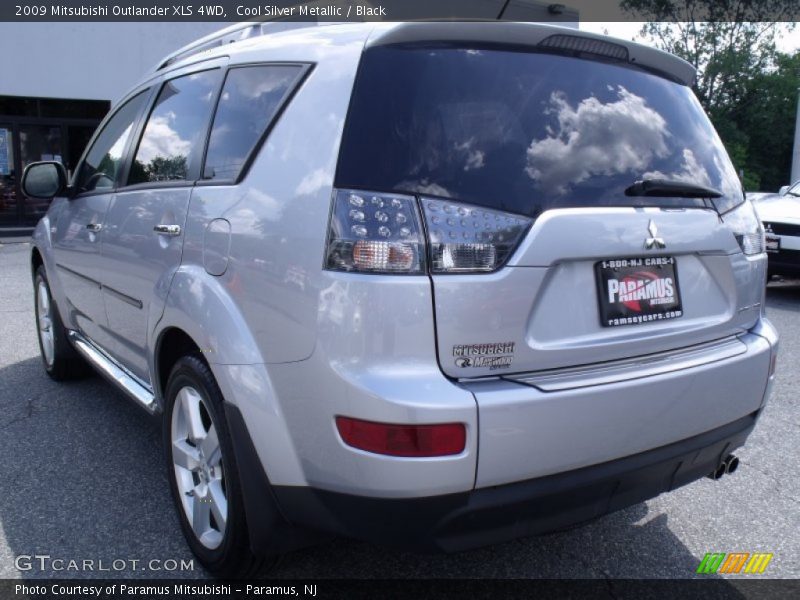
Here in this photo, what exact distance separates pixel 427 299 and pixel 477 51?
78 cm

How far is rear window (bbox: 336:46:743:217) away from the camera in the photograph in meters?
1.93

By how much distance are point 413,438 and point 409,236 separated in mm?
518

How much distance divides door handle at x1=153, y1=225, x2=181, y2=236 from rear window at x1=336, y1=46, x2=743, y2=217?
3.07 ft

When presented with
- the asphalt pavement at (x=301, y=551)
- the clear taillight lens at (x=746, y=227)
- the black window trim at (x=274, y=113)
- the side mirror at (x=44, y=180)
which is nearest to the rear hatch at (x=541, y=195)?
the clear taillight lens at (x=746, y=227)

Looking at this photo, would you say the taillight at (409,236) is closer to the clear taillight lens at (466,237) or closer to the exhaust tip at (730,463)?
the clear taillight lens at (466,237)

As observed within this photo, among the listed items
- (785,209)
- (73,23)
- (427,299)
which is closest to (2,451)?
(427,299)

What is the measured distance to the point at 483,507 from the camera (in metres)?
1.90

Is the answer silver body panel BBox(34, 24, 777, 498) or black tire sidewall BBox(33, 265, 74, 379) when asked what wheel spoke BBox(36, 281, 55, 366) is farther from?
silver body panel BBox(34, 24, 777, 498)

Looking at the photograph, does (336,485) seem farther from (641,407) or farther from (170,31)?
(170,31)

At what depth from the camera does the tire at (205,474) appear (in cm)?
230

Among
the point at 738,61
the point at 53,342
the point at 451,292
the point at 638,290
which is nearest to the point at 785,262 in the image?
the point at 638,290

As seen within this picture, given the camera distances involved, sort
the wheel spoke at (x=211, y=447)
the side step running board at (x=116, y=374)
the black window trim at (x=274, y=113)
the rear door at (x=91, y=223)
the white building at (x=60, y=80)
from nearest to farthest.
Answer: the black window trim at (x=274, y=113) → the wheel spoke at (x=211, y=447) → the side step running board at (x=116, y=374) → the rear door at (x=91, y=223) → the white building at (x=60, y=80)

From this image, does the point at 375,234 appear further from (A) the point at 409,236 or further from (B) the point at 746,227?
(B) the point at 746,227

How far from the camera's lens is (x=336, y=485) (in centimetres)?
196
